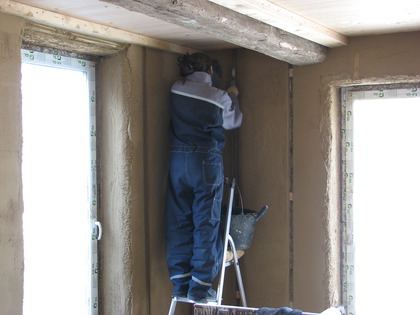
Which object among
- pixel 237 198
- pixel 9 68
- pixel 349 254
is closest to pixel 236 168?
pixel 237 198

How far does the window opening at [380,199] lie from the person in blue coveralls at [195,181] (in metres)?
0.77

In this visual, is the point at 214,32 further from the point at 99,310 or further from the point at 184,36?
the point at 99,310

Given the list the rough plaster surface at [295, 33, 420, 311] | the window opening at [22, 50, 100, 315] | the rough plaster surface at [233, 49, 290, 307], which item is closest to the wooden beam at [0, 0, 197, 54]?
the window opening at [22, 50, 100, 315]

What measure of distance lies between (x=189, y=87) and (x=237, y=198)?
0.86 meters

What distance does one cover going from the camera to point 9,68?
236 cm

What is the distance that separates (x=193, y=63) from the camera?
10.2ft

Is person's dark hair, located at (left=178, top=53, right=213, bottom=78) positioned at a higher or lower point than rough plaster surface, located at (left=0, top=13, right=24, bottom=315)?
higher

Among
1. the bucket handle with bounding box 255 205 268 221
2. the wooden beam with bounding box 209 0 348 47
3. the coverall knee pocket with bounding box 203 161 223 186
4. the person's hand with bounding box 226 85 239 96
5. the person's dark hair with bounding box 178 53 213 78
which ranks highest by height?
the wooden beam with bounding box 209 0 348 47

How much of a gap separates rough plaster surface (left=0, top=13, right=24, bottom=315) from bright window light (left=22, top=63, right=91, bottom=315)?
0.27 metres

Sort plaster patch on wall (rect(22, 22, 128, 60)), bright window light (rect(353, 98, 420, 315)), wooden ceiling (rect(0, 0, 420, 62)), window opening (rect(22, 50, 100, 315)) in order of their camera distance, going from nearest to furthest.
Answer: wooden ceiling (rect(0, 0, 420, 62))
plaster patch on wall (rect(22, 22, 128, 60))
window opening (rect(22, 50, 100, 315))
bright window light (rect(353, 98, 420, 315))

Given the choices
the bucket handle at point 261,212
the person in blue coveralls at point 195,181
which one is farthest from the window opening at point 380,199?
the person in blue coveralls at point 195,181

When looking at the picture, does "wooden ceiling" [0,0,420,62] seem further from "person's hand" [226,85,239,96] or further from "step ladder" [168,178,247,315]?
"step ladder" [168,178,247,315]

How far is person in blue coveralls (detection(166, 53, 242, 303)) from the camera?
3.01 m

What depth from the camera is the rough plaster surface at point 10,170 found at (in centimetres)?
234
